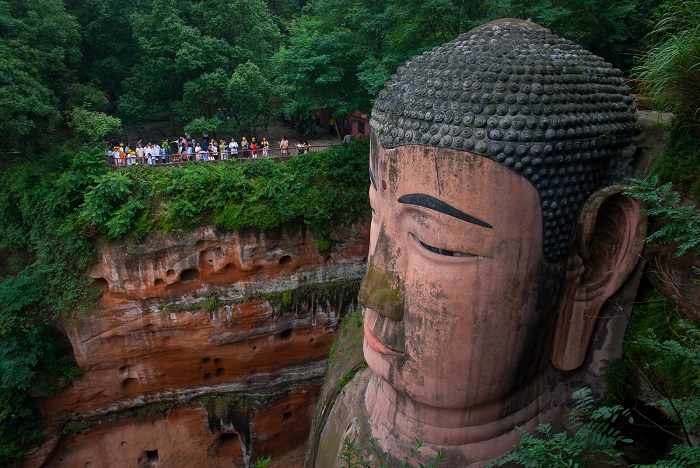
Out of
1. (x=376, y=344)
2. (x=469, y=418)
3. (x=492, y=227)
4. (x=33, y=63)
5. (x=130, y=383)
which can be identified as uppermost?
(x=33, y=63)

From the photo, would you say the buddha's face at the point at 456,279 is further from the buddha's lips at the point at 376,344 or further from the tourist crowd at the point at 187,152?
the tourist crowd at the point at 187,152

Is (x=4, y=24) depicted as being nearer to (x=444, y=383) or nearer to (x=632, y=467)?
(x=444, y=383)

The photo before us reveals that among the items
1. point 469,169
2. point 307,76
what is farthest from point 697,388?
point 307,76

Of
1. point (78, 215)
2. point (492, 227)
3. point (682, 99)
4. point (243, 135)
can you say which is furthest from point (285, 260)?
point (682, 99)

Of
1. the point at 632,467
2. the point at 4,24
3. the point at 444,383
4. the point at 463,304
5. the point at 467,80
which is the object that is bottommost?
the point at 444,383

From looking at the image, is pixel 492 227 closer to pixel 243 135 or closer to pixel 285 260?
pixel 285 260

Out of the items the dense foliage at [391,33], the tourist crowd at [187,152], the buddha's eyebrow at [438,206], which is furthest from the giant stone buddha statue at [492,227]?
the tourist crowd at [187,152]

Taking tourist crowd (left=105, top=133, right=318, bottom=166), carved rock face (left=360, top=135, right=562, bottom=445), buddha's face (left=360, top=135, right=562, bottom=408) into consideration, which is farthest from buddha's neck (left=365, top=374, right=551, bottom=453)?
tourist crowd (left=105, top=133, right=318, bottom=166)

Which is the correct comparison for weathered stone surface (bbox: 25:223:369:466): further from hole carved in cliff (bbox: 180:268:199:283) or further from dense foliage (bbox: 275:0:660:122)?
dense foliage (bbox: 275:0:660:122)

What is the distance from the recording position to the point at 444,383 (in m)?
4.77

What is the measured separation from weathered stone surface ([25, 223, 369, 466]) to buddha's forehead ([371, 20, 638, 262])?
9.21 meters

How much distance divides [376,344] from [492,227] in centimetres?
161

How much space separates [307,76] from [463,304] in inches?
417

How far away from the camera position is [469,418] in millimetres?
4984
